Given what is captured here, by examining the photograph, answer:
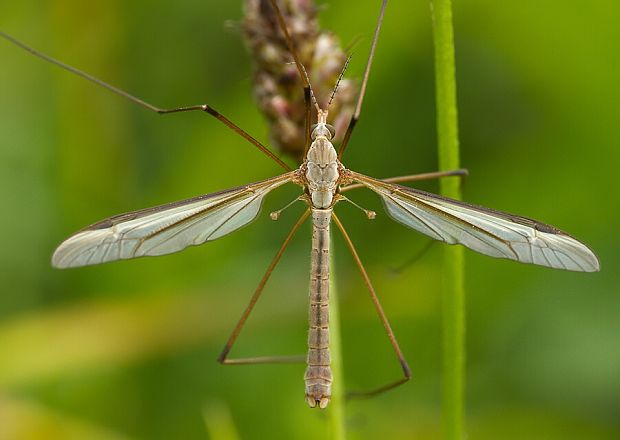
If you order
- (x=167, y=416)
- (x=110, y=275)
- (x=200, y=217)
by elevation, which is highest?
(x=110, y=275)

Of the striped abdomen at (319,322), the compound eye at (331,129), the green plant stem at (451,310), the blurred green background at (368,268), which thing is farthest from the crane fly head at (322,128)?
the blurred green background at (368,268)

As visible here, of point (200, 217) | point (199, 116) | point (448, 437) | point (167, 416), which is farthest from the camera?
point (199, 116)

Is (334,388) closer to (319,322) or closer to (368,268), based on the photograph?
(319,322)

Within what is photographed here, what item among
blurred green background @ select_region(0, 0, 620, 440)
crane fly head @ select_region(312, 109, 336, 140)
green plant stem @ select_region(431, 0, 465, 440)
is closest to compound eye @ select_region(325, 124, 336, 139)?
crane fly head @ select_region(312, 109, 336, 140)

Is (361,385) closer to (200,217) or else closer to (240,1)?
(200,217)

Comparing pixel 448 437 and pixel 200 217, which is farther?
pixel 200 217

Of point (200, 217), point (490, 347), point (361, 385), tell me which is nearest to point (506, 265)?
point (490, 347)

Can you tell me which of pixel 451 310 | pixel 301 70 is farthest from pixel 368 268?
pixel 451 310
